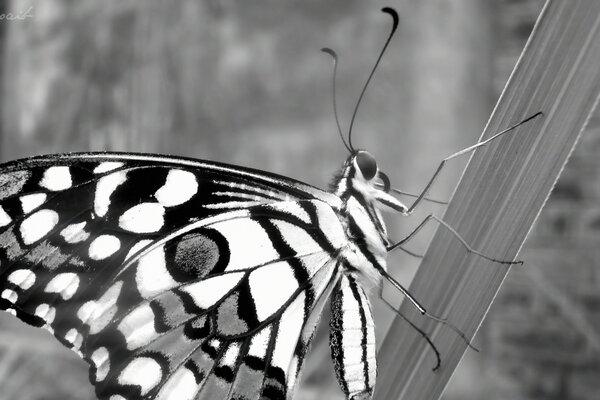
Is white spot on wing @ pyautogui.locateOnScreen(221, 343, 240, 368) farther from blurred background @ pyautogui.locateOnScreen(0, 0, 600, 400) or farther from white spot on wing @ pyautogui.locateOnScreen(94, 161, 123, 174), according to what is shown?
blurred background @ pyautogui.locateOnScreen(0, 0, 600, 400)

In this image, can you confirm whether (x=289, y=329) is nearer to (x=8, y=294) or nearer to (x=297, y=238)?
(x=297, y=238)

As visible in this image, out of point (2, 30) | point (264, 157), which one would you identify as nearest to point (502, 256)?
point (264, 157)

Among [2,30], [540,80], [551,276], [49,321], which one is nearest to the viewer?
[540,80]

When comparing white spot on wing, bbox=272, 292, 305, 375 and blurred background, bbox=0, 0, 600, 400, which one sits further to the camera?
blurred background, bbox=0, 0, 600, 400

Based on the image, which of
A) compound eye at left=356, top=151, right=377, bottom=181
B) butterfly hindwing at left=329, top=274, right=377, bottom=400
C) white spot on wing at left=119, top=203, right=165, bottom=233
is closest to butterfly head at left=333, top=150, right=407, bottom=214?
compound eye at left=356, top=151, right=377, bottom=181

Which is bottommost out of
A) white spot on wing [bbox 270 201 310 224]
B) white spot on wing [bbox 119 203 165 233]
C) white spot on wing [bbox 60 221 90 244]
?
white spot on wing [bbox 60 221 90 244]

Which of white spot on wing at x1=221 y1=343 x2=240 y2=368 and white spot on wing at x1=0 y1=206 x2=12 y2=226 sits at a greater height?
white spot on wing at x1=0 y1=206 x2=12 y2=226

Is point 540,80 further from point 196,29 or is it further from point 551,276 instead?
point 196,29
